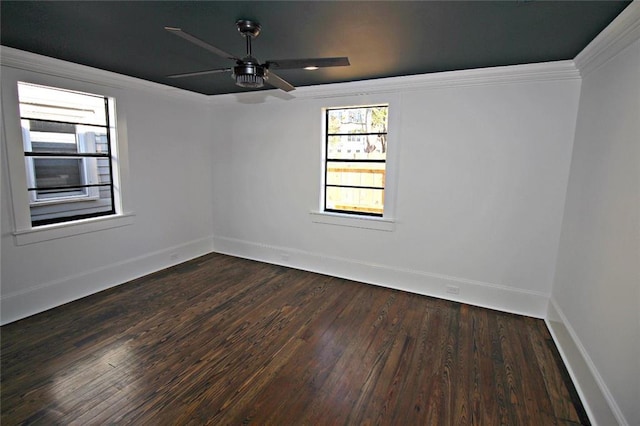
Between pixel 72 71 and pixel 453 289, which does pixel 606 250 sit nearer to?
pixel 453 289

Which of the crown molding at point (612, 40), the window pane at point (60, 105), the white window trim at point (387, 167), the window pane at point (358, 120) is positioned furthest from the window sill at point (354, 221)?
the window pane at point (60, 105)

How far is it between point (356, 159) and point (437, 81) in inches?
53.3

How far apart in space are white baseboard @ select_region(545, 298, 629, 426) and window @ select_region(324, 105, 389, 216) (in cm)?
219

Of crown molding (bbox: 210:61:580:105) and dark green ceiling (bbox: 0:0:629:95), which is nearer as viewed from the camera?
dark green ceiling (bbox: 0:0:629:95)

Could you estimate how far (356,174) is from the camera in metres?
4.32

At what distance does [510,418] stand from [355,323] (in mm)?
1460

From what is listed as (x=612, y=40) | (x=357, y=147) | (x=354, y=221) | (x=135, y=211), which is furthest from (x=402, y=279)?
(x=135, y=211)

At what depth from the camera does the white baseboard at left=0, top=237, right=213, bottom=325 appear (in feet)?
10.2

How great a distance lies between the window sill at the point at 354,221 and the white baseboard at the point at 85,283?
7.28 feet

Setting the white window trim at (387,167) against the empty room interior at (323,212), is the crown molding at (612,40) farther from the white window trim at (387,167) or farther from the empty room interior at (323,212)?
the white window trim at (387,167)

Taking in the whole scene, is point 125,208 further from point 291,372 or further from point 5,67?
point 291,372

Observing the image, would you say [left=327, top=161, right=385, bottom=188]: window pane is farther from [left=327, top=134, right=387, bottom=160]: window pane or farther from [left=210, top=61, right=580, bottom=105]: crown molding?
[left=210, top=61, right=580, bottom=105]: crown molding

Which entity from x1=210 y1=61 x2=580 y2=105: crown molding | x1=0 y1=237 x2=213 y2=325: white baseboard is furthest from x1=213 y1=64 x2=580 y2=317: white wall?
x1=0 y1=237 x2=213 y2=325: white baseboard

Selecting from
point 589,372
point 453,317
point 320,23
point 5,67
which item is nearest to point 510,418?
point 589,372
